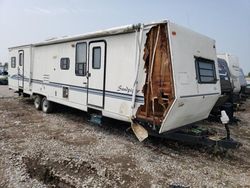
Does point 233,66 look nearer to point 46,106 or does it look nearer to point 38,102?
point 46,106

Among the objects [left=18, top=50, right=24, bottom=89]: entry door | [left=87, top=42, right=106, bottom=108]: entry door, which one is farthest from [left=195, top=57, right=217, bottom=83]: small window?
[left=18, top=50, right=24, bottom=89]: entry door

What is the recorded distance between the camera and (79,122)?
8641mm

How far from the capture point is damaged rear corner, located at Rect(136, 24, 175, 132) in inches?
209

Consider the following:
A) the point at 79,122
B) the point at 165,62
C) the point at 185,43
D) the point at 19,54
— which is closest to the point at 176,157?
the point at 165,62

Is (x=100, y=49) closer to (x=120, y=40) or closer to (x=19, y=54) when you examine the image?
(x=120, y=40)

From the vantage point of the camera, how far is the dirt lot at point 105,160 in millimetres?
4484

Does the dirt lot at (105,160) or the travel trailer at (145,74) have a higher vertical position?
the travel trailer at (145,74)

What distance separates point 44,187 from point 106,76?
130 inches

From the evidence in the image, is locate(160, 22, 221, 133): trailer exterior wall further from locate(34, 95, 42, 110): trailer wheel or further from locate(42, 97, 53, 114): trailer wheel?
locate(34, 95, 42, 110): trailer wheel

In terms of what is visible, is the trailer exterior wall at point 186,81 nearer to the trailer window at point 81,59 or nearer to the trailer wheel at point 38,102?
the trailer window at point 81,59

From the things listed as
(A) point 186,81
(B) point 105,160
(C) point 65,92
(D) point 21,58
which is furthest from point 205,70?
(D) point 21,58

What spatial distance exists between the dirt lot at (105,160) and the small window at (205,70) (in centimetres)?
173

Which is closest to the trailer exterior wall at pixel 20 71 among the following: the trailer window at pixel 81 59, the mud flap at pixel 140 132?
the trailer window at pixel 81 59

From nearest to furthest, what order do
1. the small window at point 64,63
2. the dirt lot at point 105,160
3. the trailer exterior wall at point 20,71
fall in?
the dirt lot at point 105,160
the small window at point 64,63
the trailer exterior wall at point 20,71
